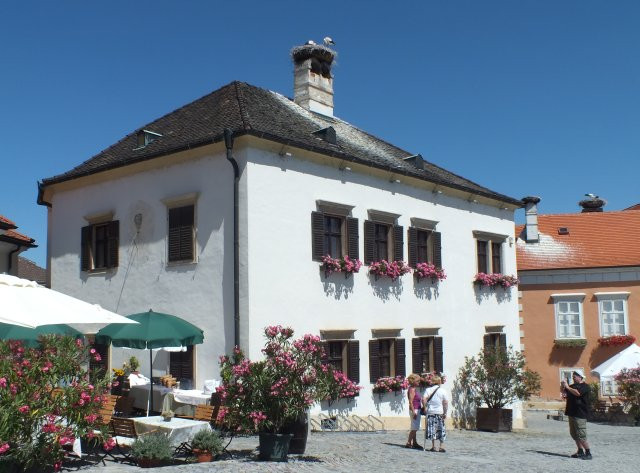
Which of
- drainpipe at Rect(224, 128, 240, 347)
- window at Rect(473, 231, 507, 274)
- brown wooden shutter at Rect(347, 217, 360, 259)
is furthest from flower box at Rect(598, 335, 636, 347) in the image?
drainpipe at Rect(224, 128, 240, 347)

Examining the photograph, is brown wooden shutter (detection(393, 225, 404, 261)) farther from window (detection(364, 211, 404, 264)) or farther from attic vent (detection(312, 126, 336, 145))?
attic vent (detection(312, 126, 336, 145))

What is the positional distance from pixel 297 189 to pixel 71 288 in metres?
6.99

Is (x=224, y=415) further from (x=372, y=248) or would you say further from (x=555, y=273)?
(x=555, y=273)

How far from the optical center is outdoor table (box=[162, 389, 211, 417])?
1572cm

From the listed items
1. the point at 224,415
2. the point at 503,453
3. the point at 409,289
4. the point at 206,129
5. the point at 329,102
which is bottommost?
the point at 503,453

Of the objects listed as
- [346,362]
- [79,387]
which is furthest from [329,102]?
[79,387]

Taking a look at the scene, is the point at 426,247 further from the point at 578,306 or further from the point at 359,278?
the point at 578,306

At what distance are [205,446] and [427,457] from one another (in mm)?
4406

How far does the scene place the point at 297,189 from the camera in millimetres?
18125

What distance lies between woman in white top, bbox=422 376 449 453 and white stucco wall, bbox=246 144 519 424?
138 inches

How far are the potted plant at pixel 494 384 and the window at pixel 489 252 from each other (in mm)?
2738

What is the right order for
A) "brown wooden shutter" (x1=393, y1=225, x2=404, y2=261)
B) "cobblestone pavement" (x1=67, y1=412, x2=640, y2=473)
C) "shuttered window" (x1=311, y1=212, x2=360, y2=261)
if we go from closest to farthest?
"cobblestone pavement" (x1=67, y1=412, x2=640, y2=473), "shuttered window" (x1=311, y1=212, x2=360, y2=261), "brown wooden shutter" (x1=393, y1=225, x2=404, y2=261)

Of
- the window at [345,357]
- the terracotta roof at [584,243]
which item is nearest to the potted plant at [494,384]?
the window at [345,357]

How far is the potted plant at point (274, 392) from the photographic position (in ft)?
40.9
